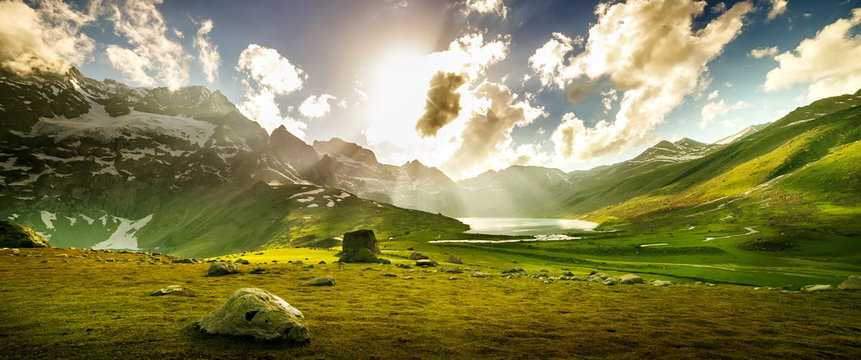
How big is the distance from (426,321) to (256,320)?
324 inches

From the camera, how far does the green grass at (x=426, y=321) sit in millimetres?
12180

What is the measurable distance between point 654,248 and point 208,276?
106 m

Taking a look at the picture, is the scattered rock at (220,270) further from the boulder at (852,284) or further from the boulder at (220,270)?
the boulder at (852,284)

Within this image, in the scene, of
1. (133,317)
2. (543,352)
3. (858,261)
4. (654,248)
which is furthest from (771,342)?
(654,248)

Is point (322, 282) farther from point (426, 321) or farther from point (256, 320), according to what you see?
point (256, 320)

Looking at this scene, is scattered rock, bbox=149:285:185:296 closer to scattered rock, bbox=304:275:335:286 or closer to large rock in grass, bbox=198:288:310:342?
scattered rock, bbox=304:275:335:286

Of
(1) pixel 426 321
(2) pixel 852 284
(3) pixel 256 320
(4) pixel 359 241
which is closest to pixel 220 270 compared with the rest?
(3) pixel 256 320

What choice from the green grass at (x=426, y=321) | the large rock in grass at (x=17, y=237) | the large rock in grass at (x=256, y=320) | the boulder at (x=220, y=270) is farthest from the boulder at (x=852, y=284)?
the large rock in grass at (x=17, y=237)

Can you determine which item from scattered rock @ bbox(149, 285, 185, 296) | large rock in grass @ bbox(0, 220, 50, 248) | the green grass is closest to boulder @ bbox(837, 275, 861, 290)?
the green grass

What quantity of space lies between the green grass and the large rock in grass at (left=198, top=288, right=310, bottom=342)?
15.6 inches

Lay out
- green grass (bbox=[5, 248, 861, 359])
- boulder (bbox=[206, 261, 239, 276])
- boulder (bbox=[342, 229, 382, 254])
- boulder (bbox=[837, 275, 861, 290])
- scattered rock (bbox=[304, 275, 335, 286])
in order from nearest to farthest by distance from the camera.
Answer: green grass (bbox=[5, 248, 861, 359]), scattered rock (bbox=[304, 275, 335, 286]), boulder (bbox=[837, 275, 861, 290]), boulder (bbox=[206, 261, 239, 276]), boulder (bbox=[342, 229, 382, 254])

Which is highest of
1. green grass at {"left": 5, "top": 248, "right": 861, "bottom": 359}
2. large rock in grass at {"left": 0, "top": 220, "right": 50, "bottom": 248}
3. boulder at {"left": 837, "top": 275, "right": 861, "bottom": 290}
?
large rock in grass at {"left": 0, "top": 220, "right": 50, "bottom": 248}

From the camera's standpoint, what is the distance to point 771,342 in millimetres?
14648

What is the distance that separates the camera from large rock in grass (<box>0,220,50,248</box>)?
49156 mm
